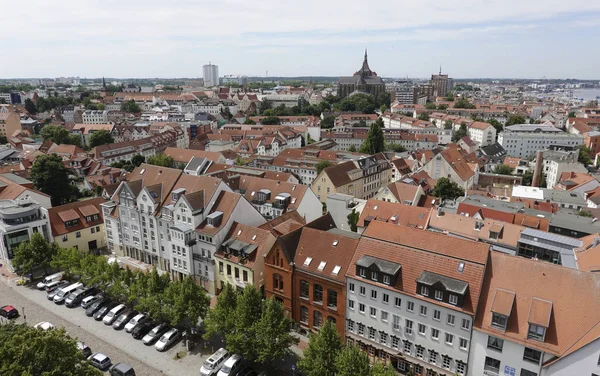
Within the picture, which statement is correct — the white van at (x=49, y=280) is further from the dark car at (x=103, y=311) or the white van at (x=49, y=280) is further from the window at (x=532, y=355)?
the window at (x=532, y=355)

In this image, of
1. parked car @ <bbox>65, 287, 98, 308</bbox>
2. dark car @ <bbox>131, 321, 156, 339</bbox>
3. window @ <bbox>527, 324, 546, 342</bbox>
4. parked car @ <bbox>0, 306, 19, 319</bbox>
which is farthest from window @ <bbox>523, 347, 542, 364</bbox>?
parked car @ <bbox>0, 306, 19, 319</bbox>

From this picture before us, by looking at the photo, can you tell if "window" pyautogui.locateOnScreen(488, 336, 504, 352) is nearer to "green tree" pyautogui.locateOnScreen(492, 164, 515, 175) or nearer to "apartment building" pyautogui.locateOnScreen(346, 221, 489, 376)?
"apartment building" pyautogui.locateOnScreen(346, 221, 489, 376)

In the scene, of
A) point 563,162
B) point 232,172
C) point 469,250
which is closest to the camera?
point 469,250

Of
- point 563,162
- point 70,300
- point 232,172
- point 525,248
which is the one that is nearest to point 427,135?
point 563,162

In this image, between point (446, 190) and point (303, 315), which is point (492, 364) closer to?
point (303, 315)

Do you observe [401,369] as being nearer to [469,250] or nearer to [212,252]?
[469,250]
